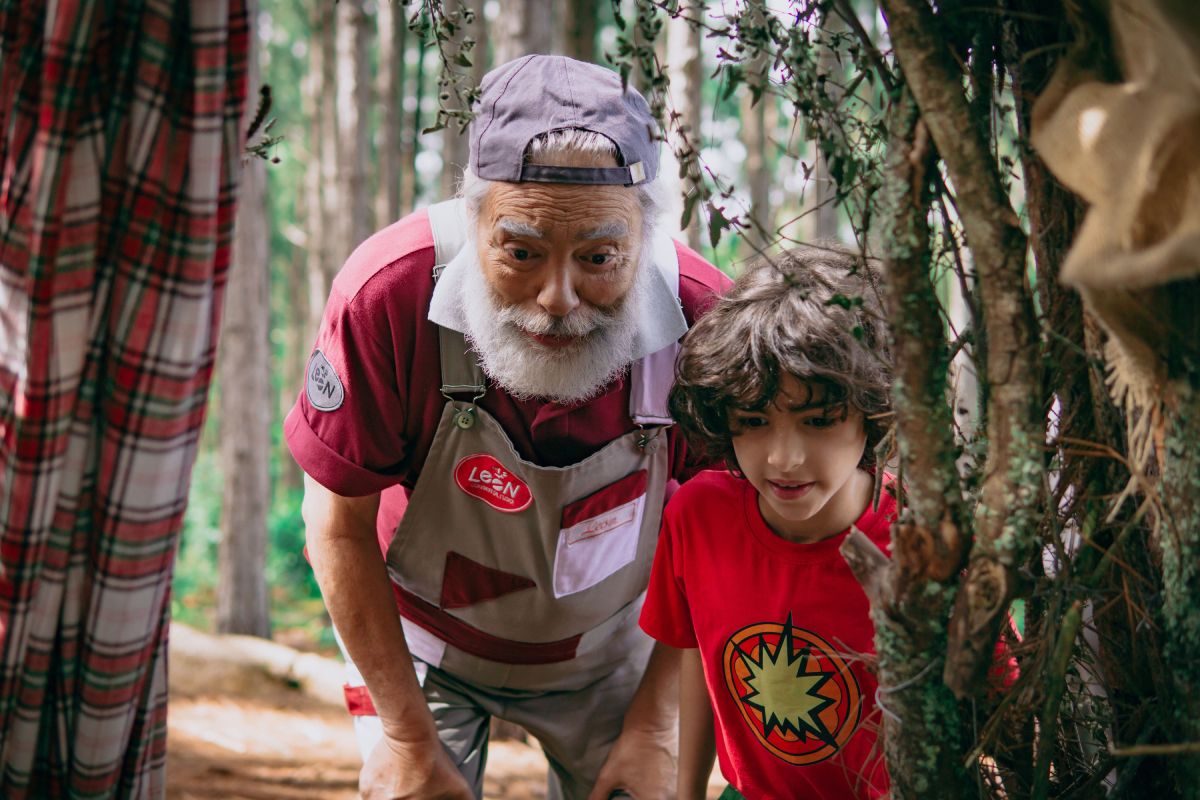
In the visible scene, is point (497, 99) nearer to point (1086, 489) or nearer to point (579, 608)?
point (579, 608)

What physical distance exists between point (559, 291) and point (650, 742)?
1193 millimetres

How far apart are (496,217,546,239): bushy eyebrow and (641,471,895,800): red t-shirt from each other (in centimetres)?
65

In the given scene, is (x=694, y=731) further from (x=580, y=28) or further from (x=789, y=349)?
(x=580, y=28)

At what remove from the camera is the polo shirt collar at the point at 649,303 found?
2258mm

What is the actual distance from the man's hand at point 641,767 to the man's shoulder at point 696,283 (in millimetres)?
1065

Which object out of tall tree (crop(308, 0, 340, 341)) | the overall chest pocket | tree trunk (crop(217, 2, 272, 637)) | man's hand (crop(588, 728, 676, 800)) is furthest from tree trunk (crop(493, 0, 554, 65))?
man's hand (crop(588, 728, 676, 800))

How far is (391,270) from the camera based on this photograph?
230cm

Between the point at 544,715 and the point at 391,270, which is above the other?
the point at 391,270

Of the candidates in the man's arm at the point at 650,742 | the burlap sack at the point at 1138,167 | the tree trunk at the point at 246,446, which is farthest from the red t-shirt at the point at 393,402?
the tree trunk at the point at 246,446

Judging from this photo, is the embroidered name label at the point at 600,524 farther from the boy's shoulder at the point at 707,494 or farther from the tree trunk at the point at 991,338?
the tree trunk at the point at 991,338

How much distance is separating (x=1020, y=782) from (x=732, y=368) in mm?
831

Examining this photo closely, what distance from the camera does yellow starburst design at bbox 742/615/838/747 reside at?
1.91m

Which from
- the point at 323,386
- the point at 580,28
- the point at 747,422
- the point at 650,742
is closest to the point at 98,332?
the point at 323,386

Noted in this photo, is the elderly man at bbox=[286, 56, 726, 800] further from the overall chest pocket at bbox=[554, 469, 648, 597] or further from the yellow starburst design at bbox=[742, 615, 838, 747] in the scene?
the yellow starburst design at bbox=[742, 615, 838, 747]
